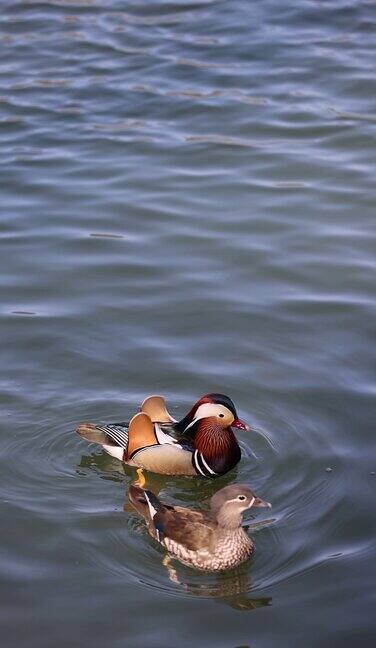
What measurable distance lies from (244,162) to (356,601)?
30.2 ft

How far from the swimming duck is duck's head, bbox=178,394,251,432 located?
1234 millimetres

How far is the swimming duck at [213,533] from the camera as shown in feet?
28.4

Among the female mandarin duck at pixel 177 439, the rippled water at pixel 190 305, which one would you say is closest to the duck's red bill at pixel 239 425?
the female mandarin duck at pixel 177 439

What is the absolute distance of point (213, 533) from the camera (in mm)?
8750

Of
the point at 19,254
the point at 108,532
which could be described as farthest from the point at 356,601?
the point at 19,254

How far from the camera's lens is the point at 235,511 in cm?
873

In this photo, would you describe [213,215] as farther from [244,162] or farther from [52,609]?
[52,609]

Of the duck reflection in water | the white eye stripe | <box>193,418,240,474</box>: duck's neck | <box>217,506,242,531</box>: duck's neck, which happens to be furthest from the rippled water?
the white eye stripe

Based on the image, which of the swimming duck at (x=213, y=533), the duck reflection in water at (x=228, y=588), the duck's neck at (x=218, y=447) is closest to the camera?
the duck reflection in water at (x=228, y=588)

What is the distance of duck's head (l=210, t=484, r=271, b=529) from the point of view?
8688 millimetres

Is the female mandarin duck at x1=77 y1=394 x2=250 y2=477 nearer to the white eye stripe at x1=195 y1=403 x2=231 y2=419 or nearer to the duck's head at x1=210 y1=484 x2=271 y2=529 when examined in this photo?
the white eye stripe at x1=195 y1=403 x2=231 y2=419

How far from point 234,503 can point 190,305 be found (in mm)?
4142

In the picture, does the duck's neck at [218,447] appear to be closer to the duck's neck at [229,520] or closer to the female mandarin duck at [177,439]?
the female mandarin duck at [177,439]

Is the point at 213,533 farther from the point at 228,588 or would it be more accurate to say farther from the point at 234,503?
the point at 228,588
